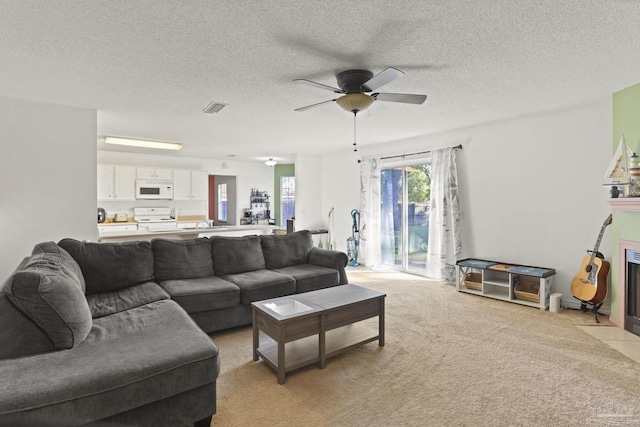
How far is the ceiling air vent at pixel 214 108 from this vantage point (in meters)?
3.74

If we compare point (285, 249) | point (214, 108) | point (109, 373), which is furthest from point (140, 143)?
point (109, 373)

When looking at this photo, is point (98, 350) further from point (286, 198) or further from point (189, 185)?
point (286, 198)

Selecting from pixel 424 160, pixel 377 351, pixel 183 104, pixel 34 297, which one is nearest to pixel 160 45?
pixel 183 104

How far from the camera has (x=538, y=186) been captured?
166 inches

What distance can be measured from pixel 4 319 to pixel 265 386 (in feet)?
5.06

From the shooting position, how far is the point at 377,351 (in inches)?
112

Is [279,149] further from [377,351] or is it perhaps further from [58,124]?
[377,351]

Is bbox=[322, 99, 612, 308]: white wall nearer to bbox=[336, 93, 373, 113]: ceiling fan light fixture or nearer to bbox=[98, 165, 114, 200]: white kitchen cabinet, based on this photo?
bbox=[336, 93, 373, 113]: ceiling fan light fixture

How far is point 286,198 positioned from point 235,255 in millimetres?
6004

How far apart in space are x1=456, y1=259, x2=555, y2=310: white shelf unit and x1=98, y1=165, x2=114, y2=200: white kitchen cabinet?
6.84 metres

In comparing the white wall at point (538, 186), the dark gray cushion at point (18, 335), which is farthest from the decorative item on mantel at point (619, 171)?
the dark gray cushion at point (18, 335)

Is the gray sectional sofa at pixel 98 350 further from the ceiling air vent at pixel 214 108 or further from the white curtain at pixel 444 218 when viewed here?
the white curtain at pixel 444 218

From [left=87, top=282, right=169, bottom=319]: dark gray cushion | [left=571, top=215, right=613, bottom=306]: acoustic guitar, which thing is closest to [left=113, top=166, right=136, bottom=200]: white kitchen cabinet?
[left=87, top=282, right=169, bottom=319]: dark gray cushion

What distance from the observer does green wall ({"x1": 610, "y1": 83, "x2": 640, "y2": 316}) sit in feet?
10.5
